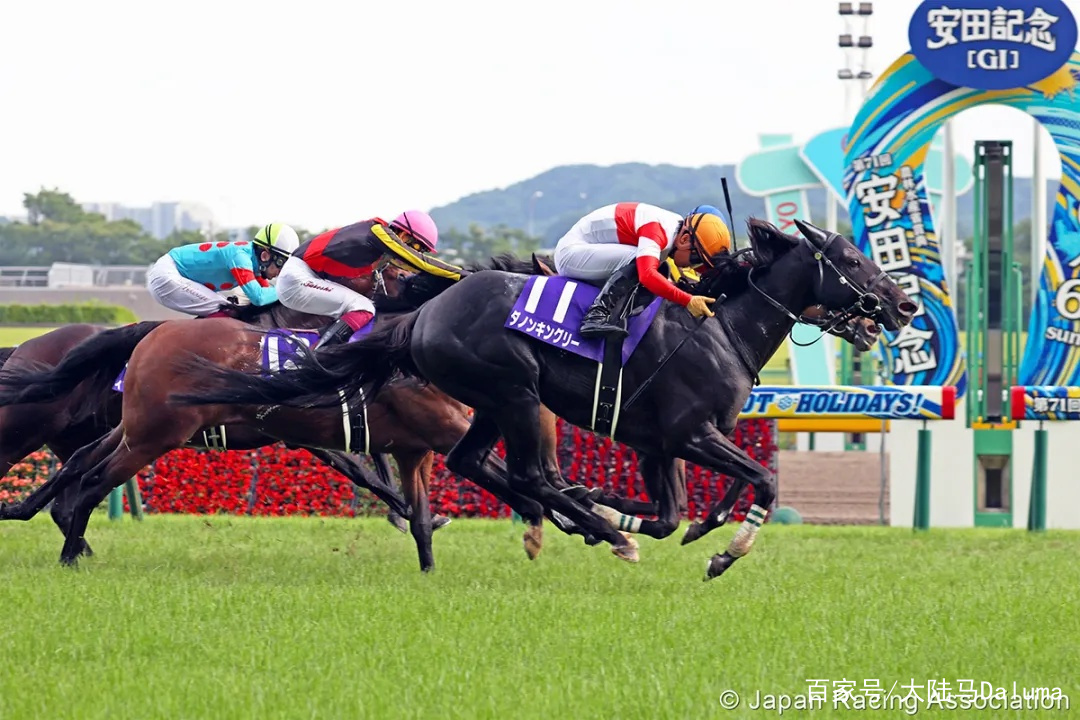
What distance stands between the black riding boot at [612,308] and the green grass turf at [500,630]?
3.73 feet

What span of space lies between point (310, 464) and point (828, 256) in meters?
5.55

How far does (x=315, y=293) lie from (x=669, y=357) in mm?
1925

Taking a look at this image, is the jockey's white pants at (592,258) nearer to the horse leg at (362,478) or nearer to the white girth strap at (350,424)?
the white girth strap at (350,424)

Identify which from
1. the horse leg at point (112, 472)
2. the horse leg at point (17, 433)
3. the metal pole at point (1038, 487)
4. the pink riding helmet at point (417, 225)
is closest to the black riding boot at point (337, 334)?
the pink riding helmet at point (417, 225)

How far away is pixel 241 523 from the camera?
1041cm

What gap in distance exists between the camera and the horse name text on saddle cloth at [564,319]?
6848 mm

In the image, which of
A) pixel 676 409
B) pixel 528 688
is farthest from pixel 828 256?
pixel 528 688

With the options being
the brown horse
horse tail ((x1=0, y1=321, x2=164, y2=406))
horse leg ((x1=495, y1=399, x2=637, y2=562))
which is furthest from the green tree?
horse leg ((x1=495, y1=399, x2=637, y2=562))

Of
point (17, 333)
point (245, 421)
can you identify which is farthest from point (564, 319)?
point (17, 333)

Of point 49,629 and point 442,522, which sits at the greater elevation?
point 49,629

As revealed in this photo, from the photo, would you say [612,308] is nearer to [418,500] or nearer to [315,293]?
[418,500]

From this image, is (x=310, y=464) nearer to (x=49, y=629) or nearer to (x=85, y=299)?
(x=49, y=629)

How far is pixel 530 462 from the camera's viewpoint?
699cm

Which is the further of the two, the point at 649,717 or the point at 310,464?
the point at 310,464
